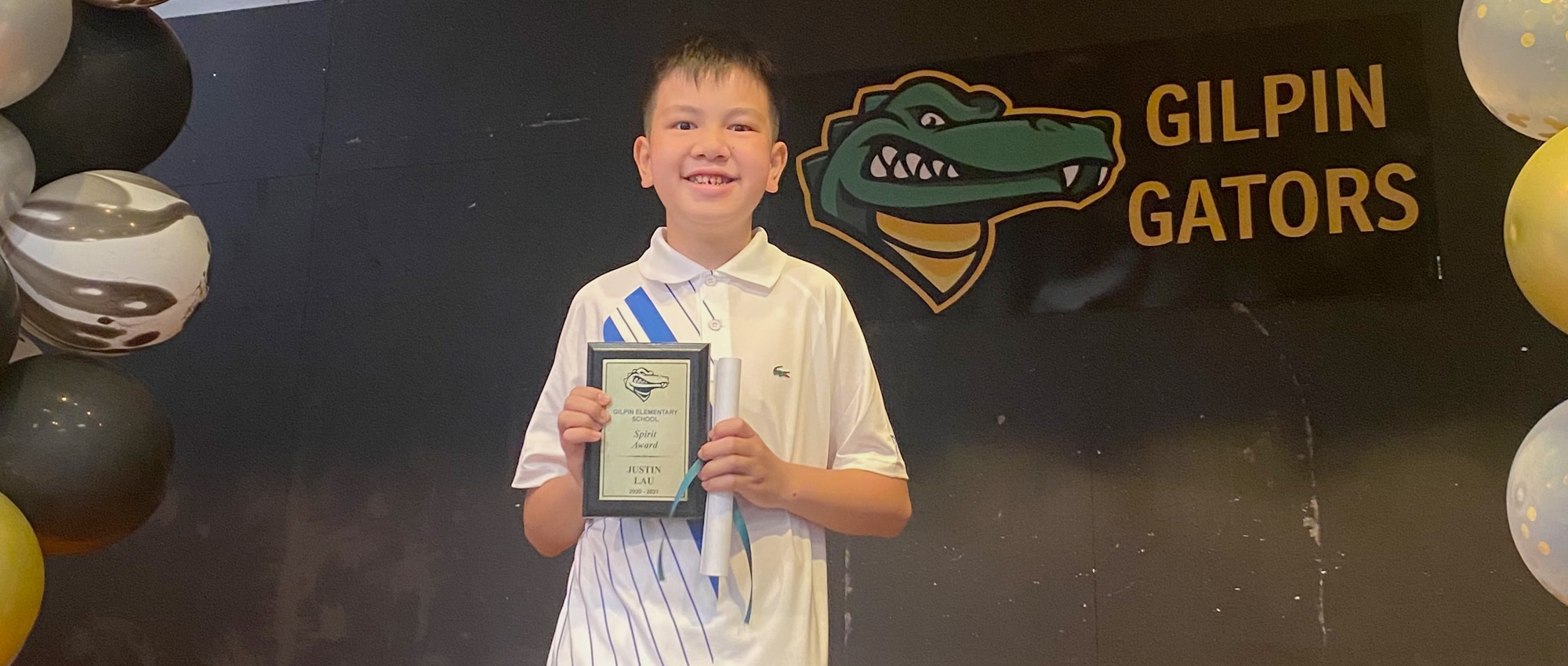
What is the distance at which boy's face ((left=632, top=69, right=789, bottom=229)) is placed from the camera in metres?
1.51

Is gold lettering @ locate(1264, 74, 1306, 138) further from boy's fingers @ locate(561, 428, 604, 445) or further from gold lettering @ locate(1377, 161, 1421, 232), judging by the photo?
boy's fingers @ locate(561, 428, 604, 445)

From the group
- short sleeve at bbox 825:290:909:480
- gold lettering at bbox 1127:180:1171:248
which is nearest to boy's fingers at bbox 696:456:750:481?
short sleeve at bbox 825:290:909:480

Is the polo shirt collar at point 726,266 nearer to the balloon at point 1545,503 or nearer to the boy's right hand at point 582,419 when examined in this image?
the boy's right hand at point 582,419


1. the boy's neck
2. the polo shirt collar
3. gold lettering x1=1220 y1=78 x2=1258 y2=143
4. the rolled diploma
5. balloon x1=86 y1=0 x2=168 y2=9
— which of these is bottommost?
the rolled diploma

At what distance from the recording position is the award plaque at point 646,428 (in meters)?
1.38

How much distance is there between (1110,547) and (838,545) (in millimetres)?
616

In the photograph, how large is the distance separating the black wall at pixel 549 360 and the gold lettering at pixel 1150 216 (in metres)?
0.17

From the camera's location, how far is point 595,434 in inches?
54.6

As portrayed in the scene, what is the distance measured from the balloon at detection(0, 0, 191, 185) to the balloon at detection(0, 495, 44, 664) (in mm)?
536

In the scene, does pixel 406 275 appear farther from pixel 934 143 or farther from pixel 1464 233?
pixel 1464 233

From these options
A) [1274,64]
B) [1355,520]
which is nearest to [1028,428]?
[1355,520]

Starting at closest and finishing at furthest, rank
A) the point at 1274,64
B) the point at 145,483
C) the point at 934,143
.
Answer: the point at 145,483
the point at 1274,64
the point at 934,143

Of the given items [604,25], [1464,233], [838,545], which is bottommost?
[838,545]

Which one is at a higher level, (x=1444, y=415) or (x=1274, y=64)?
(x=1274, y=64)
